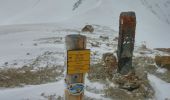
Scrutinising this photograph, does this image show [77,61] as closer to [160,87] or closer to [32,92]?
[32,92]

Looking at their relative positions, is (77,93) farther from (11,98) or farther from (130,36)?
(130,36)

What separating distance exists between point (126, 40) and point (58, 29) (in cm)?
678

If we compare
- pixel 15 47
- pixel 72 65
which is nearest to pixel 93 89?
pixel 72 65

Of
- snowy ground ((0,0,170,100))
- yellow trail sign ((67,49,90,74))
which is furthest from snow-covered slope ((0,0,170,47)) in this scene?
yellow trail sign ((67,49,90,74))

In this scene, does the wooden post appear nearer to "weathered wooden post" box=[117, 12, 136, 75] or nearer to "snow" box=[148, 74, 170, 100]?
"snow" box=[148, 74, 170, 100]

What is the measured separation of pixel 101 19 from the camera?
1750 centimetres

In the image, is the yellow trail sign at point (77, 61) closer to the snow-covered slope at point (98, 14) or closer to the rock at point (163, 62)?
the rock at point (163, 62)

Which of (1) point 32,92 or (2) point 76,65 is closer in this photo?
(2) point 76,65

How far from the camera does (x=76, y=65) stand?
170 inches

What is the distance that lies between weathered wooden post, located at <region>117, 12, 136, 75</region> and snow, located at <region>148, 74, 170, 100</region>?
2.08ft

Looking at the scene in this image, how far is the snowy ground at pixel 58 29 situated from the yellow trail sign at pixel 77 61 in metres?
2.33

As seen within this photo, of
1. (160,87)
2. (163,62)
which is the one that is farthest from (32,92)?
(163,62)

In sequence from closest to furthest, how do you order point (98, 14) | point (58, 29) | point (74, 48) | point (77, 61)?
point (77, 61)
point (74, 48)
point (58, 29)
point (98, 14)

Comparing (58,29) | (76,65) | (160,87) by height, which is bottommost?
(160,87)
